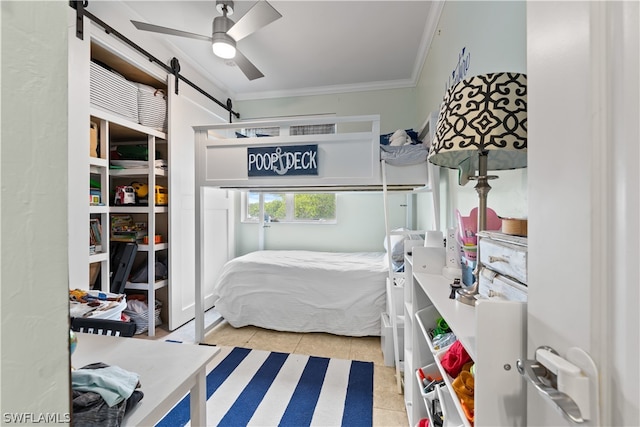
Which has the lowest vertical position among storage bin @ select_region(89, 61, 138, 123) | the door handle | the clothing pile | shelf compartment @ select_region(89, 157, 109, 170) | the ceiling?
the clothing pile

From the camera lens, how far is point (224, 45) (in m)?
2.08

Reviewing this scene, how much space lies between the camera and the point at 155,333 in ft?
8.35

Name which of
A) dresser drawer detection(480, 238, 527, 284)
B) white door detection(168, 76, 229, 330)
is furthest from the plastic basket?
dresser drawer detection(480, 238, 527, 284)

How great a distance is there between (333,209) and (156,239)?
208 cm

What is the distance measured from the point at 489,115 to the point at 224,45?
2060mm

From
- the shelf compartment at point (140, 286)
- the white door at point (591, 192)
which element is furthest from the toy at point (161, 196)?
the white door at point (591, 192)

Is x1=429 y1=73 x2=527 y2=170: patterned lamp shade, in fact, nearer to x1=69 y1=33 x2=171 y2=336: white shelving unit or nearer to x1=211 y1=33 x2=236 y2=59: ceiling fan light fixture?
x1=211 y1=33 x2=236 y2=59: ceiling fan light fixture

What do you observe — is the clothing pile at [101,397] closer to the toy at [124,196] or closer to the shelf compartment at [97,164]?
the shelf compartment at [97,164]

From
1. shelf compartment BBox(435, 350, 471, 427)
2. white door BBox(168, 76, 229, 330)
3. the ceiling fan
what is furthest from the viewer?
white door BBox(168, 76, 229, 330)

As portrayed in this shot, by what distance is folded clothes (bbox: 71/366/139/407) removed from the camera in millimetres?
590

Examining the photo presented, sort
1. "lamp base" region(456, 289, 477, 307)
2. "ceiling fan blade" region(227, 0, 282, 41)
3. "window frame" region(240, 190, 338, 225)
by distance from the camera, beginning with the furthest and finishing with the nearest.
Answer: "window frame" region(240, 190, 338, 225) < "ceiling fan blade" region(227, 0, 282, 41) < "lamp base" region(456, 289, 477, 307)

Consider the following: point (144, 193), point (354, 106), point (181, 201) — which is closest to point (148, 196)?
point (144, 193)

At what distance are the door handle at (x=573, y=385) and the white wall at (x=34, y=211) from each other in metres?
0.55

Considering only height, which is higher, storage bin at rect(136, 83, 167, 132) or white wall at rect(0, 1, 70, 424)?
storage bin at rect(136, 83, 167, 132)
